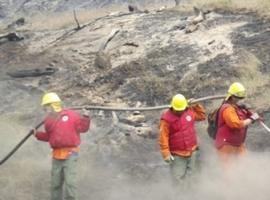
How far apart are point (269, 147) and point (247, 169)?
1973 mm

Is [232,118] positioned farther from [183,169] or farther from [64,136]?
[64,136]

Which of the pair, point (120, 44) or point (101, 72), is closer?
point (101, 72)

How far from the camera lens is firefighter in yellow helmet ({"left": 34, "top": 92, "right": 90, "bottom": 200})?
8.76 meters

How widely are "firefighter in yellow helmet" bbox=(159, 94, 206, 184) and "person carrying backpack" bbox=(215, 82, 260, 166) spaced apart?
1.17ft

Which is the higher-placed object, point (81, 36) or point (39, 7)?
point (81, 36)

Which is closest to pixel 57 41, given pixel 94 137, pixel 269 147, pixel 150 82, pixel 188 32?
pixel 188 32

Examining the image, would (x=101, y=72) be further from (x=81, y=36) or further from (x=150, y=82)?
(x=81, y=36)

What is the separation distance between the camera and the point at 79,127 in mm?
8883

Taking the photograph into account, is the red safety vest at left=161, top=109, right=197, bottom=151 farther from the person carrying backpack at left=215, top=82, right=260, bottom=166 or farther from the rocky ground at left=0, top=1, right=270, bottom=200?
the rocky ground at left=0, top=1, right=270, bottom=200

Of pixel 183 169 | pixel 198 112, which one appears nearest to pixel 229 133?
pixel 198 112

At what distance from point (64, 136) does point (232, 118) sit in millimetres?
2137

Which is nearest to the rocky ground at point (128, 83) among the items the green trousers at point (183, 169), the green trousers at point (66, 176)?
the green trousers at point (183, 169)

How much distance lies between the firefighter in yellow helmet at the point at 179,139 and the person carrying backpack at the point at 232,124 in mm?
358

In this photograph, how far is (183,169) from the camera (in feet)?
29.5
